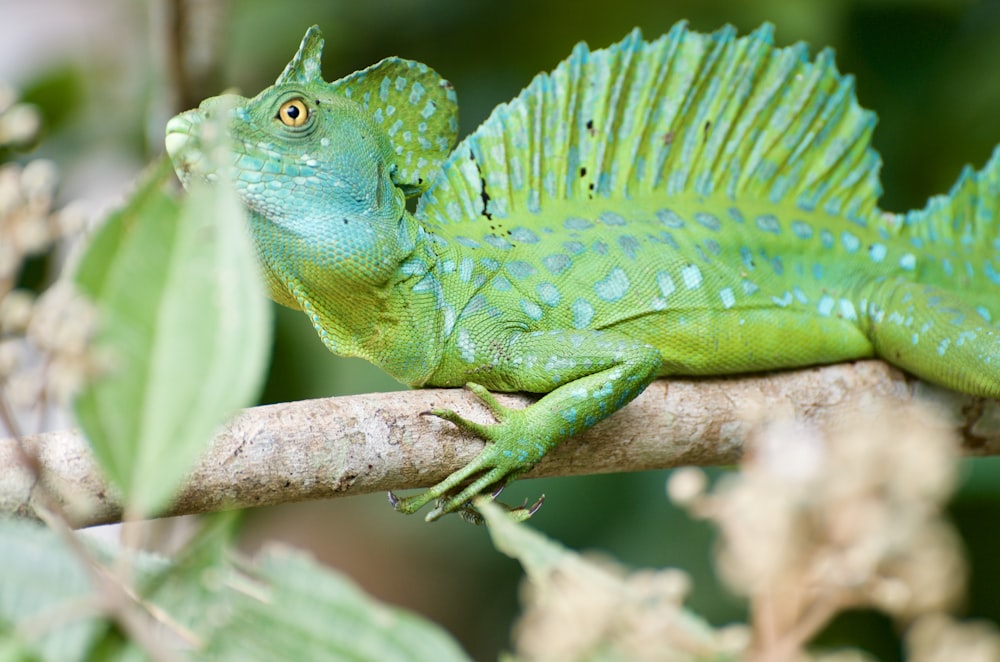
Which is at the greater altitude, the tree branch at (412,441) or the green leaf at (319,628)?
the green leaf at (319,628)

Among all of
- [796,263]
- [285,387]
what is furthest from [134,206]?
[285,387]

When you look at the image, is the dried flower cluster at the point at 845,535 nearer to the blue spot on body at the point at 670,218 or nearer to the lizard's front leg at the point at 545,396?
the lizard's front leg at the point at 545,396

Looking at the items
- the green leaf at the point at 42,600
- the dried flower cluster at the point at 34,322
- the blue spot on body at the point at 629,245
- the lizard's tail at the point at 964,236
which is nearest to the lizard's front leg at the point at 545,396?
the blue spot on body at the point at 629,245

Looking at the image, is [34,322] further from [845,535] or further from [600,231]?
[600,231]

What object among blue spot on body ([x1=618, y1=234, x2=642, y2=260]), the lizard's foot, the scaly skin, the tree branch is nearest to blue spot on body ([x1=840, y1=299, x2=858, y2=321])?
the scaly skin

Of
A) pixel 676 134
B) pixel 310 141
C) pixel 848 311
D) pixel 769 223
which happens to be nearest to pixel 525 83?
pixel 676 134

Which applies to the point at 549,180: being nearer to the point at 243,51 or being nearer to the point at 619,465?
the point at 619,465

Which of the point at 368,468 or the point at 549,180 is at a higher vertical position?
the point at 549,180
